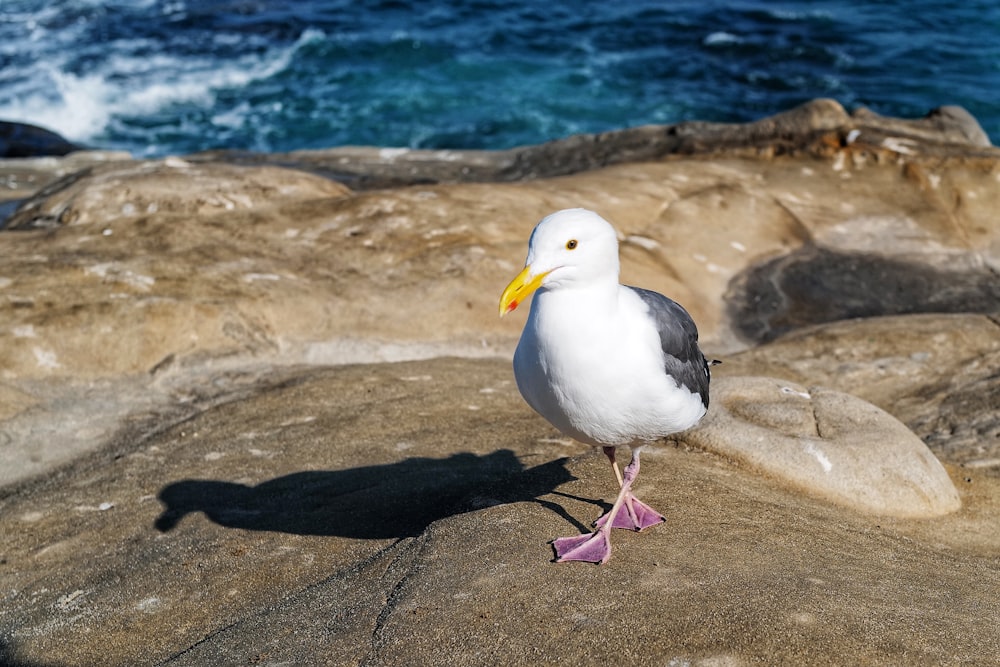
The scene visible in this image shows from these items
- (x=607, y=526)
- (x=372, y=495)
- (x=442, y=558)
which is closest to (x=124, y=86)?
(x=372, y=495)

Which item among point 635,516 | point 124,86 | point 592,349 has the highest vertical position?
point 592,349

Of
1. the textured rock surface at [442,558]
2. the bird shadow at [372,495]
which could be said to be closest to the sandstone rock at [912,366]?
the textured rock surface at [442,558]

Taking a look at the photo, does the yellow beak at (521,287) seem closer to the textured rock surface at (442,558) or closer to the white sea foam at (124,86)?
the textured rock surface at (442,558)

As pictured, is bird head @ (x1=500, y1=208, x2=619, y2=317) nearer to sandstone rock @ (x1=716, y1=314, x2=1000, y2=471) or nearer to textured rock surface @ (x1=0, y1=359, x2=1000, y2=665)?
textured rock surface @ (x1=0, y1=359, x2=1000, y2=665)

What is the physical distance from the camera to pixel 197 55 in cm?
2633

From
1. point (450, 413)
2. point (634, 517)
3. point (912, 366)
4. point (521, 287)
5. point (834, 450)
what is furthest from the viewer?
point (912, 366)

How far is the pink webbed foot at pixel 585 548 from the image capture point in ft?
14.5

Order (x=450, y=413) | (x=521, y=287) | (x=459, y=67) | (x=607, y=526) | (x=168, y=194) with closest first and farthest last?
(x=521, y=287)
(x=607, y=526)
(x=450, y=413)
(x=168, y=194)
(x=459, y=67)

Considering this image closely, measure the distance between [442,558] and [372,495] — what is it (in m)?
1.20

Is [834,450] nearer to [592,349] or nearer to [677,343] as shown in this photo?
[677,343]

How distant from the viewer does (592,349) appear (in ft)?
13.7

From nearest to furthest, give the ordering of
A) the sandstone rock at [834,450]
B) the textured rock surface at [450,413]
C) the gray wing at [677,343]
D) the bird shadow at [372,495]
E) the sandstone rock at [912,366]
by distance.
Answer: the textured rock surface at [450,413]
the gray wing at [677,343]
the bird shadow at [372,495]
the sandstone rock at [834,450]
the sandstone rock at [912,366]

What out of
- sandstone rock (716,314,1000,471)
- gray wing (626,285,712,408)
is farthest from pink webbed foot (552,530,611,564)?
sandstone rock (716,314,1000,471)

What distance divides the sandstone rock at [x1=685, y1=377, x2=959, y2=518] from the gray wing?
45.6 inches
